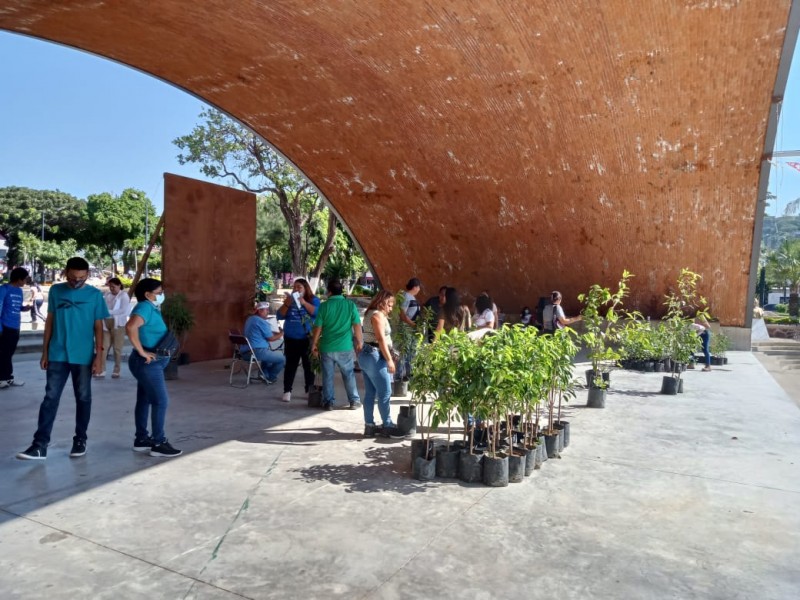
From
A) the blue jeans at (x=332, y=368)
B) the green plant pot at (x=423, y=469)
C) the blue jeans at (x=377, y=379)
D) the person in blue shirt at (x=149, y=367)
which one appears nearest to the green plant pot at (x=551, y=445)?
the green plant pot at (x=423, y=469)

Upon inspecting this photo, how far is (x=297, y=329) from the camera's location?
24.0 feet

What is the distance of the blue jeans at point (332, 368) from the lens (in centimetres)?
616

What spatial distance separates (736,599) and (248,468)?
3113 millimetres

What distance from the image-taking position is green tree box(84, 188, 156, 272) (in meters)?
47.9

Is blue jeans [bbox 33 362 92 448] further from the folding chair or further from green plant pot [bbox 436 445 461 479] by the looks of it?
the folding chair

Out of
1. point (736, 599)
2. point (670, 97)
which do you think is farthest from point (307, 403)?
point (670, 97)

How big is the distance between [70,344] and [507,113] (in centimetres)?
796

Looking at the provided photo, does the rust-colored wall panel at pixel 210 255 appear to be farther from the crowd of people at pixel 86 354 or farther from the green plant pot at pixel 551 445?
the green plant pot at pixel 551 445

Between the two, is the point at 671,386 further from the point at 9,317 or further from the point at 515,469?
the point at 9,317

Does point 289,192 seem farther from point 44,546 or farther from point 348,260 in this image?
point 44,546

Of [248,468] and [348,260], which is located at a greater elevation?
[348,260]

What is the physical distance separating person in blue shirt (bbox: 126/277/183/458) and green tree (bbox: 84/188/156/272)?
46946 millimetres

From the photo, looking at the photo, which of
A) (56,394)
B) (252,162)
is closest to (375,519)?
(56,394)

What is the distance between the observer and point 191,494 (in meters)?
3.86
